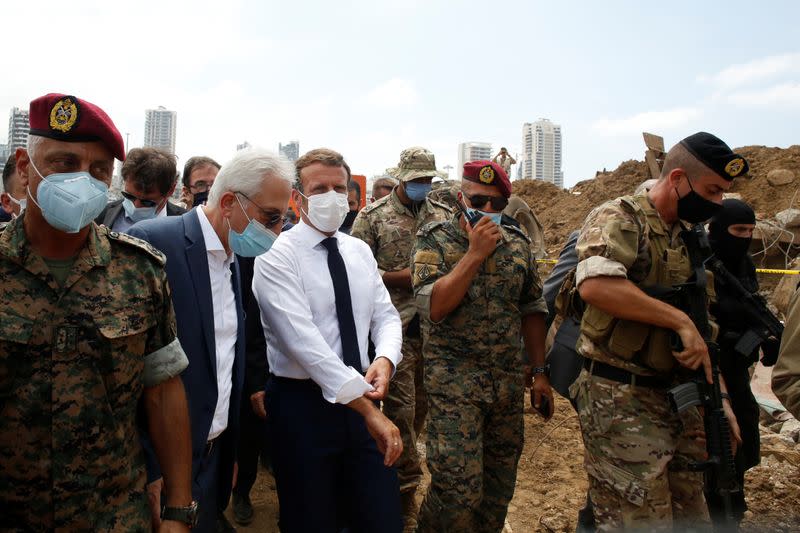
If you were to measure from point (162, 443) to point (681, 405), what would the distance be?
2.11 meters

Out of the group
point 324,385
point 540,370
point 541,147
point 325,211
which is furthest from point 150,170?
point 541,147

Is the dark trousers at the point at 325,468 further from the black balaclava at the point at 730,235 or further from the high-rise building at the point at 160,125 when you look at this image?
the high-rise building at the point at 160,125

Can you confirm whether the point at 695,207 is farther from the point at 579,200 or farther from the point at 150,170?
the point at 579,200

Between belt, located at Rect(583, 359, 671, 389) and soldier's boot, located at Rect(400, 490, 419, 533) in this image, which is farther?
soldier's boot, located at Rect(400, 490, 419, 533)

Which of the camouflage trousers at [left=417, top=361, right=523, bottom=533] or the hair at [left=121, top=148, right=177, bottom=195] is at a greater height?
the hair at [left=121, top=148, right=177, bottom=195]

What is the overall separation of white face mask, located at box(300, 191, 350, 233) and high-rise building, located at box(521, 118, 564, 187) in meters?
56.9

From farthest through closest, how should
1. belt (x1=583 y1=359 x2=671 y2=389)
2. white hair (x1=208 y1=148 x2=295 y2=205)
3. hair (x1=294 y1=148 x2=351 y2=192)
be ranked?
hair (x1=294 y1=148 x2=351 y2=192)
belt (x1=583 y1=359 x2=671 y2=389)
white hair (x1=208 y1=148 x2=295 y2=205)

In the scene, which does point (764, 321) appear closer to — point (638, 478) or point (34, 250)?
point (638, 478)

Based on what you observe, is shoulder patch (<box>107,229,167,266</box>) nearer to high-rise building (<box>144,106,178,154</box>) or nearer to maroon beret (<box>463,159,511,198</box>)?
maroon beret (<box>463,159,511,198</box>)

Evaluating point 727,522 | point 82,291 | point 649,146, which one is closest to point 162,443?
point 82,291

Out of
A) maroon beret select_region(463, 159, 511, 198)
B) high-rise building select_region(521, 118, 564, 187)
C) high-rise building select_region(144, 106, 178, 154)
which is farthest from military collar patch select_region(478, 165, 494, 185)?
high-rise building select_region(521, 118, 564, 187)

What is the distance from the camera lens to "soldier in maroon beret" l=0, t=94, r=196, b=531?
1.43 metres

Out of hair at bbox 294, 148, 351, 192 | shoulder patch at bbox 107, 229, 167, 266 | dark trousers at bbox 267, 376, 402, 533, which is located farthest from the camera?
hair at bbox 294, 148, 351, 192

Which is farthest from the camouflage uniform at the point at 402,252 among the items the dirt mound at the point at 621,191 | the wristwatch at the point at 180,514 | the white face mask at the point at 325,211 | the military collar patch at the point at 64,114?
the dirt mound at the point at 621,191
